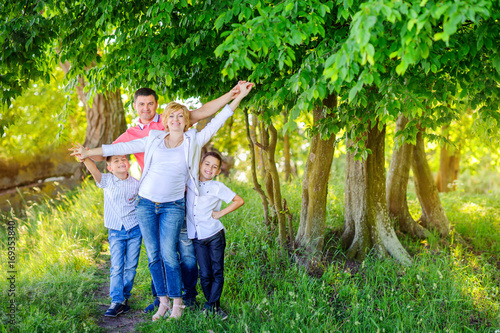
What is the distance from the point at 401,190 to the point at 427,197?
0.67 m

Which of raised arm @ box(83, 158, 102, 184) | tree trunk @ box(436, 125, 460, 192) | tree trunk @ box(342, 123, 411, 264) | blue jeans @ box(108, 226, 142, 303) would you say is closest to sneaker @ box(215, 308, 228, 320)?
blue jeans @ box(108, 226, 142, 303)

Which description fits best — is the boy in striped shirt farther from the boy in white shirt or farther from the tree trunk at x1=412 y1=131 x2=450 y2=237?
the tree trunk at x1=412 y1=131 x2=450 y2=237

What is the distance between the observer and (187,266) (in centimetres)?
398

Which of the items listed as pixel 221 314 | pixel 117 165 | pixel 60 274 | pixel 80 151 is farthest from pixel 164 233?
pixel 60 274

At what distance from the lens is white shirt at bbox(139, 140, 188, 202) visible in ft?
11.9

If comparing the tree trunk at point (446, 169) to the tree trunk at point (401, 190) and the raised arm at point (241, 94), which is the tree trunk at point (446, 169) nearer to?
the tree trunk at point (401, 190)

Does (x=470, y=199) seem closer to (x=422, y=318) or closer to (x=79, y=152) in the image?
(x=422, y=318)

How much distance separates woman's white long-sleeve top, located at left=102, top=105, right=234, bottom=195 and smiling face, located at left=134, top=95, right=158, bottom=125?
1.03ft

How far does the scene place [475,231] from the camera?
22.3 feet

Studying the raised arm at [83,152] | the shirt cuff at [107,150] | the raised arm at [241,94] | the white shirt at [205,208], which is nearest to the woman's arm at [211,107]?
the raised arm at [241,94]

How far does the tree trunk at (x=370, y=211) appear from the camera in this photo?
5324 millimetres

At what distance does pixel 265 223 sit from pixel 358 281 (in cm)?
145

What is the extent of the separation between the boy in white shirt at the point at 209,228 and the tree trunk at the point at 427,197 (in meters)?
4.31

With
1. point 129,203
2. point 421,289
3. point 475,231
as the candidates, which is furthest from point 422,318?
point 475,231
